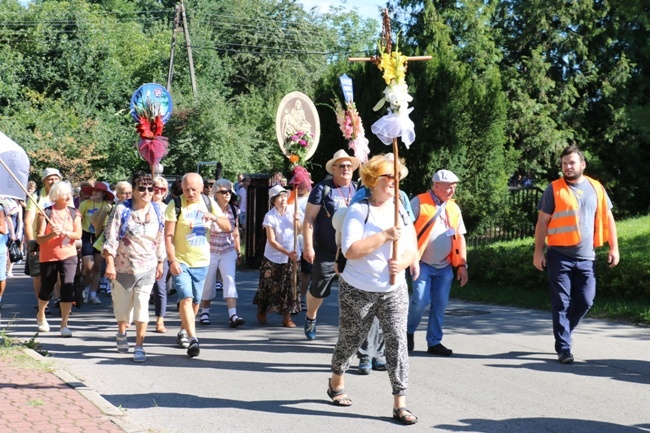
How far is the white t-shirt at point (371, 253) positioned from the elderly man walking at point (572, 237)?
268 centimetres

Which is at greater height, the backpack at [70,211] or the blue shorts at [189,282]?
the backpack at [70,211]

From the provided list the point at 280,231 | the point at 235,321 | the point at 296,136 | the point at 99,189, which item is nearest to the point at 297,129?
the point at 296,136

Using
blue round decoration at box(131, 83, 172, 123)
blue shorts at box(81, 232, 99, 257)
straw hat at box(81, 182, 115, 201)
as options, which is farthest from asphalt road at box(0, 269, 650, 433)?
straw hat at box(81, 182, 115, 201)

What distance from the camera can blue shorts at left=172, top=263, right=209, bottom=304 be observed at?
901 centimetres

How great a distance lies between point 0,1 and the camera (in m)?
59.2

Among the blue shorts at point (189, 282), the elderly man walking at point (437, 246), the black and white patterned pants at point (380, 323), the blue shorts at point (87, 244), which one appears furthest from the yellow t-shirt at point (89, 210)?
the black and white patterned pants at point (380, 323)

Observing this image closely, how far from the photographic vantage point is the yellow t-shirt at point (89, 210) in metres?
13.7

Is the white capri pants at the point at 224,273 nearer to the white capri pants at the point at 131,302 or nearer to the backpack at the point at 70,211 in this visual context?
the backpack at the point at 70,211

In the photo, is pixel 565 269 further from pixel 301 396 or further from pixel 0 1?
pixel 0 1

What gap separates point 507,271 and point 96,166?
2642cm

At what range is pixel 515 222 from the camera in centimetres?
2241

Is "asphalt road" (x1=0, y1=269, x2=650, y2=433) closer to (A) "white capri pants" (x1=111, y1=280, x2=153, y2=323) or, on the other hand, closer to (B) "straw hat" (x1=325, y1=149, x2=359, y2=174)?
(A) "white capri pants" (x1=111, y1=280, x2=153, y2=323)

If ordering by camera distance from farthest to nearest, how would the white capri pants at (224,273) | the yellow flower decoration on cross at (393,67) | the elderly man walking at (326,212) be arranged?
the white capri pants at (224,273) → the elderly man walking at (326,212) → the yellow flower decoration on cross at (393,67)

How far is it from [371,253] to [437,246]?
8.59 feet
